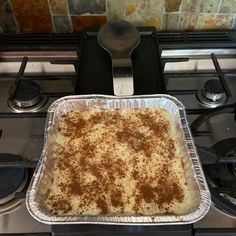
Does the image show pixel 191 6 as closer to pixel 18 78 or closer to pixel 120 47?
pixel 120 47

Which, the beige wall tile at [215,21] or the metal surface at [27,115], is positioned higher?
the beige wall tile at [215,21]

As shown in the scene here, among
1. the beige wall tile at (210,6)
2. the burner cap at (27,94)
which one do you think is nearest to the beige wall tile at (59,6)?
the burner cap at (27,94)

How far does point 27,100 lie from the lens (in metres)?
0.70

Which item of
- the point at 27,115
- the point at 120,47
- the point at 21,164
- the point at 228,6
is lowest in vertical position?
the point at 21,164

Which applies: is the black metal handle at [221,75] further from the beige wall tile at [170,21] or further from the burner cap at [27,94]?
the burner cap at [27,94]

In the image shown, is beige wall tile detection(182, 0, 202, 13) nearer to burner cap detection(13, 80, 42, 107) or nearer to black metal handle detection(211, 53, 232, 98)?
black metal handle detection(211, 53, 232, 98)

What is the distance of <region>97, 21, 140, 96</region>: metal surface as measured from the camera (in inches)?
25.6

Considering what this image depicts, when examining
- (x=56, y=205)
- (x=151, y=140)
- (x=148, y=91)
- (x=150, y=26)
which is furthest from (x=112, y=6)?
(x=56, y=205)

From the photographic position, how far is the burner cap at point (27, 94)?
2.29 ft

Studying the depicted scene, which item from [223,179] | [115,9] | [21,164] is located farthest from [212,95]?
[21,164]

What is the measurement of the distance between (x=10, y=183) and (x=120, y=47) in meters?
0.38

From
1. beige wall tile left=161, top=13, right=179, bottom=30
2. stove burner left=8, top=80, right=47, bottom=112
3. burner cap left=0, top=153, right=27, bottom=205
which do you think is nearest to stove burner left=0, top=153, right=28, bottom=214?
burner cap left=0, top=153, right=27, bottom=205

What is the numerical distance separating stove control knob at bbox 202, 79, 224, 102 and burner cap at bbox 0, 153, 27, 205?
1.42ft

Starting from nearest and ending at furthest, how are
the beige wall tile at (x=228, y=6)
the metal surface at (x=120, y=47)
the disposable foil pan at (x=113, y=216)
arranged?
the disposable foil pan at (x=113, y=216), the metal surface at (x=120, y=47), the beige wall tile at (x=228, y=6)
